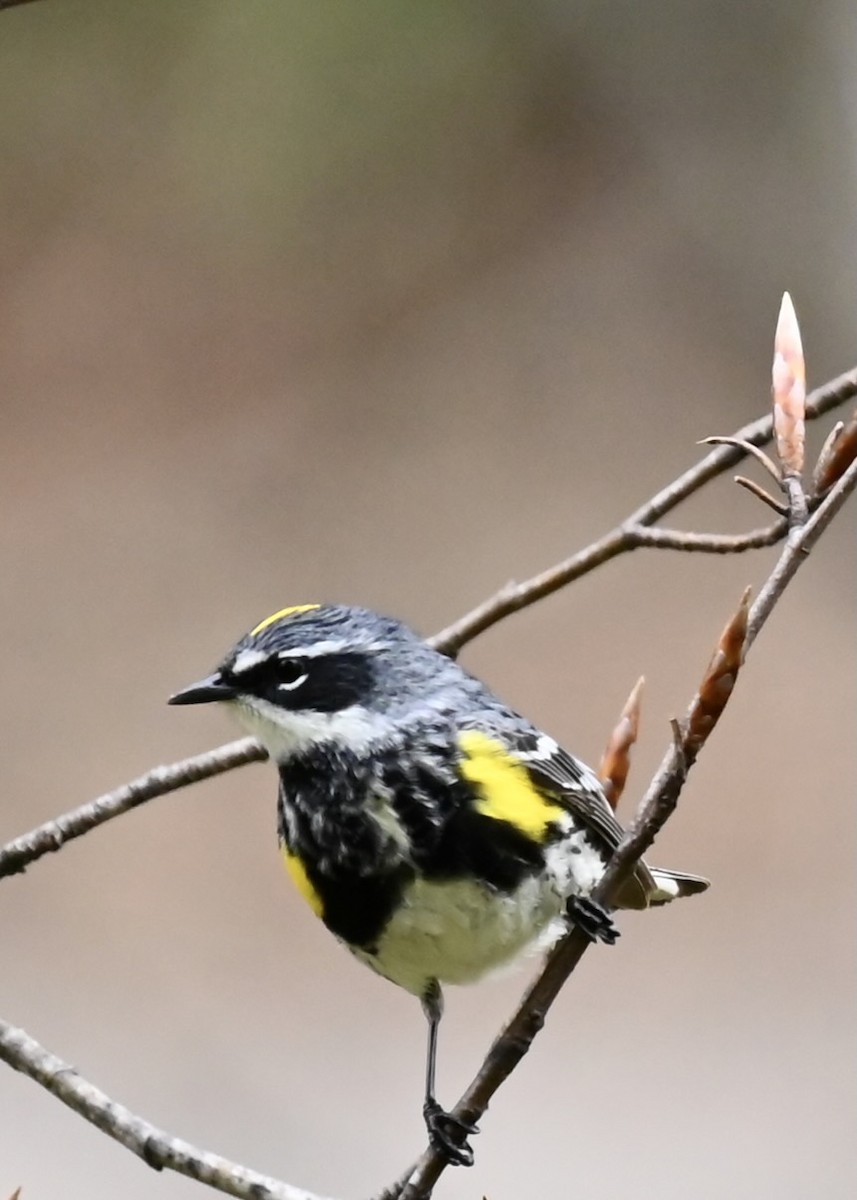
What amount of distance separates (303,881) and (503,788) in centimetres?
16

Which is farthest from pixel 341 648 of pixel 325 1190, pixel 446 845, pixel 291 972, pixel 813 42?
pixel 813 42

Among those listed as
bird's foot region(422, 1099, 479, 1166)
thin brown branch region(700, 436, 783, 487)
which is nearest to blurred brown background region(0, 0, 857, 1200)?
bird's foot region(422, 1099, 479, 1166)

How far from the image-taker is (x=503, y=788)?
0.95m

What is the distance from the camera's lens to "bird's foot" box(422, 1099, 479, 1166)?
2.94 feet

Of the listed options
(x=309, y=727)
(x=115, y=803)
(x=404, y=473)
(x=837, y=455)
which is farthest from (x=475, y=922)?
(x=404, y=473)

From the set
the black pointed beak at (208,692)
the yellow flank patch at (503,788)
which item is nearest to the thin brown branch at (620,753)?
the yellow flank patch at (503,788)

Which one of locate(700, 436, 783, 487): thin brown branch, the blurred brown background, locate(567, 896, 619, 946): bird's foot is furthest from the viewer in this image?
the blurred brown background

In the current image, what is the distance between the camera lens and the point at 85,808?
102 centimetres

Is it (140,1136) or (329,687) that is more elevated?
(329,687)

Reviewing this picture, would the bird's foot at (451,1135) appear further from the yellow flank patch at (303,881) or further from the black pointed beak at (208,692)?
the black pointed beak at (208,692)

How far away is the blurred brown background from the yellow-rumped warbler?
1.47m

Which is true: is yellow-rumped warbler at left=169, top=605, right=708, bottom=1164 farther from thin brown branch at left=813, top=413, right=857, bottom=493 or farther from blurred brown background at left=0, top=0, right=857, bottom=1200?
blurred brown background at left=0, top=0, right=857, bottom=1200

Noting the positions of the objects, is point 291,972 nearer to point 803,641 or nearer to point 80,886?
point 80,886

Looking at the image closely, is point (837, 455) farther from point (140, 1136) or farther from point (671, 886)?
point (140, 1136)
